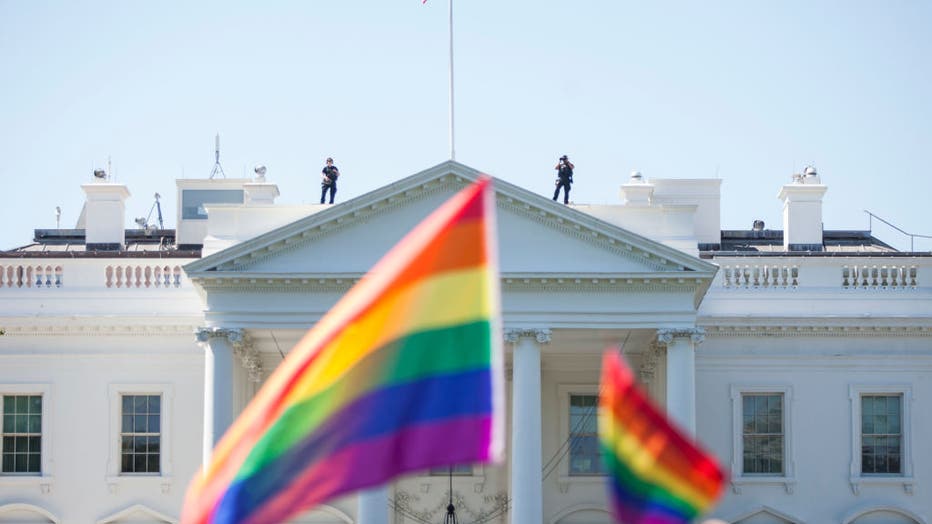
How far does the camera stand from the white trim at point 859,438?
39719 mm

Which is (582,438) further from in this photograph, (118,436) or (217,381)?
(118,436)

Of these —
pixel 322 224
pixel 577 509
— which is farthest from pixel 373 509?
pixel 577 509

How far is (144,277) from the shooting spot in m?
40.3

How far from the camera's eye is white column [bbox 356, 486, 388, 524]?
34688 millimetres

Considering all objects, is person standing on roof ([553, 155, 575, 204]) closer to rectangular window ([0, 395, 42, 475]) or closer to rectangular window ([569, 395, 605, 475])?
rectangular window ([569, 395, 605, 475])

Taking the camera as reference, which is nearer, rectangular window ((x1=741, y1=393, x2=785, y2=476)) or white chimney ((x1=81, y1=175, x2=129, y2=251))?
rectangular window ((x1=741, y1=393, x2=785, y2=476))

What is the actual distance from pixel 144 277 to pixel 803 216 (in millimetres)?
15440

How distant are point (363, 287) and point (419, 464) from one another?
3.82ft

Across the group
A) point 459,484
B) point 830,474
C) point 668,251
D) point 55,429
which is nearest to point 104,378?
point 55,429

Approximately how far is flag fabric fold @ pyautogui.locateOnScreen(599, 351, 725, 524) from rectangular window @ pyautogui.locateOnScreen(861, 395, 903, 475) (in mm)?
28670

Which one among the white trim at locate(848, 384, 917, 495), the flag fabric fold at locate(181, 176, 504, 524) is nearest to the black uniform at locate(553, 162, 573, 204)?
the white trim at locate(848, 384, 917, 495)

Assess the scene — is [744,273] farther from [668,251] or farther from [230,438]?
[230,438]

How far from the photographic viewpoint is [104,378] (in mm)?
39562

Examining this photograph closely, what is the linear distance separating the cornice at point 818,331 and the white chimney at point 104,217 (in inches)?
544
